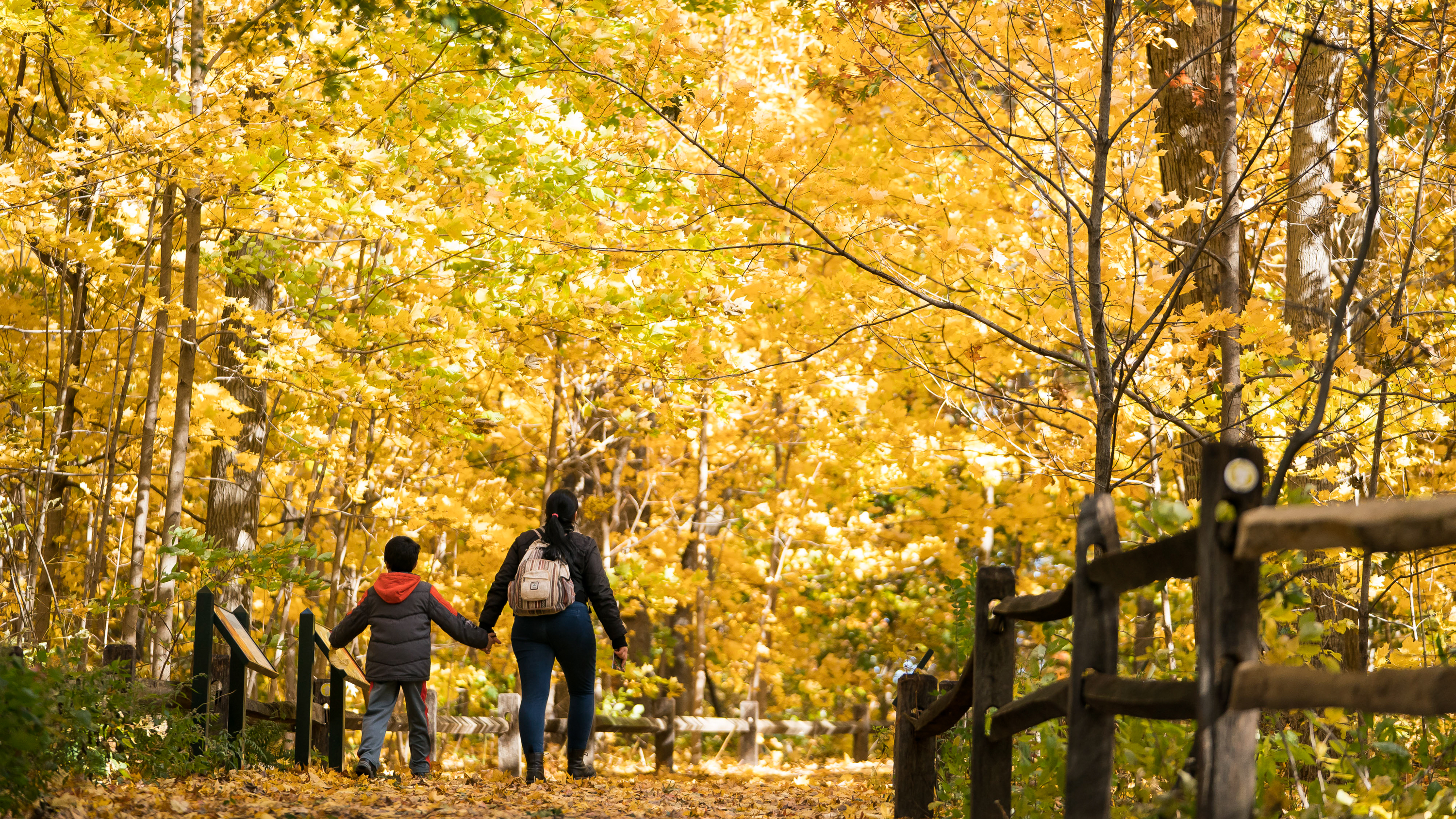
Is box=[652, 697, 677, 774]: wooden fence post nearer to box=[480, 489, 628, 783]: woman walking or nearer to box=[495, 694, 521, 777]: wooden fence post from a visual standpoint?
box=[495, 694, 521, 777]: wooden fence post

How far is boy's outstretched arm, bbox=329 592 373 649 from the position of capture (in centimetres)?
688

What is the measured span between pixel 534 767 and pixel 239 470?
5.43m

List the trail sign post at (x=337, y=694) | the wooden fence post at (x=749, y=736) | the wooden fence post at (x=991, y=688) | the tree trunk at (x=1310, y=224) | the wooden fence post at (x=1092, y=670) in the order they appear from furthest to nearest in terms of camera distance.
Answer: the wooden fence post at (x=749, y=736) → the trail sign post at (x=337, y=694) → the tree trunk at (x=1310, y=224) → the wooden fence post at (x=991, y=688) → the wooden fence post at (x=1092, y=670)

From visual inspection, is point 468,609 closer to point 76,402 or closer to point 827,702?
point 76,402

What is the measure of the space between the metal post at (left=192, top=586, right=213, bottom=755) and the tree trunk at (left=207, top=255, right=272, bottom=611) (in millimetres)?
4190

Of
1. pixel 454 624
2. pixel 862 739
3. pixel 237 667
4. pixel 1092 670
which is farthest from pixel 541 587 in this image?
pixel 862 739

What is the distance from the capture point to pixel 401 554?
7.05 metres

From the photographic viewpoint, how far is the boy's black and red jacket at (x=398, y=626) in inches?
273

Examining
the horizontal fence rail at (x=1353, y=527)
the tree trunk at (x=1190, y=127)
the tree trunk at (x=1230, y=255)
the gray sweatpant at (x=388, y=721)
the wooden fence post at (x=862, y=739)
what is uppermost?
the tree trunk at (x=1190, y=127)

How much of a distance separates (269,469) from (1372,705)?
34.0ft

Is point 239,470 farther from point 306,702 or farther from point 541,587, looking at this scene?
point 541,587

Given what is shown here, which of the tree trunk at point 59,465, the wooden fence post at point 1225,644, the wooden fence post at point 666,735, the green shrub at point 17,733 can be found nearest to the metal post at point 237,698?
the tree trunk at point 59,465

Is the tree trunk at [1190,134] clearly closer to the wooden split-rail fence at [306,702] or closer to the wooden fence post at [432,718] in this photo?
the wooden split-rail fence at [306,702]

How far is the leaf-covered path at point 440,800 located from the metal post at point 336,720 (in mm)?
688
